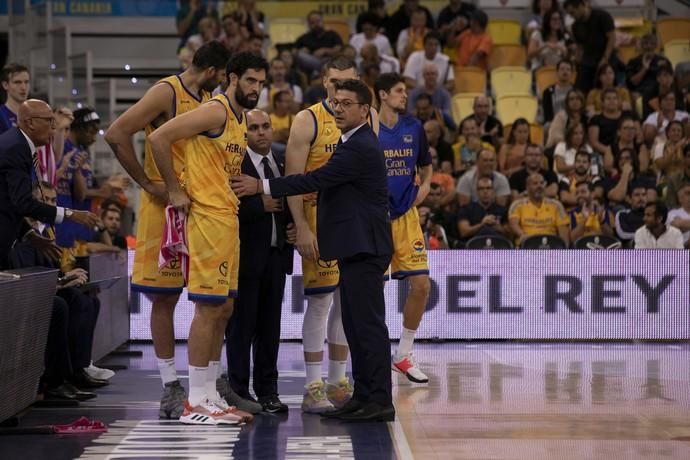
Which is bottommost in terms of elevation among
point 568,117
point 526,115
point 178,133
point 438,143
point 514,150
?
point 178,133

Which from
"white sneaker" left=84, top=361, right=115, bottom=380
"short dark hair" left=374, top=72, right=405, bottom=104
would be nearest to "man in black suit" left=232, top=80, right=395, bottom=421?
"short dark hair" left=374, top=72, right=405, bottom=104

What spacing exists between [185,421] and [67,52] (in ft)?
34.9

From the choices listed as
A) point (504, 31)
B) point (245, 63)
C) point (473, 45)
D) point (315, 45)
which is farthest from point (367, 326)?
point (504, 31)

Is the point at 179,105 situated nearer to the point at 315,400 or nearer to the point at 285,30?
the point at 315,400

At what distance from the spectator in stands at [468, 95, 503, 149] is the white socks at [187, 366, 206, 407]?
903 centimetres

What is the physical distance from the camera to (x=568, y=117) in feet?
52.0

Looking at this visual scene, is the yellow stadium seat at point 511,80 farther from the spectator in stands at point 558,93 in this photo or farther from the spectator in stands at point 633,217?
the spectator in stands at point 633,217

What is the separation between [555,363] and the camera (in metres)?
10.3

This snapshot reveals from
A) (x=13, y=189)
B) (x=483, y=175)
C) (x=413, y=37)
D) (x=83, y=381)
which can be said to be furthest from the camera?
(x=413, y=37)

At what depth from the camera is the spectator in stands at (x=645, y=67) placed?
55.8 ft

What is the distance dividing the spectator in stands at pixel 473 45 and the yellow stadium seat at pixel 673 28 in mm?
2730

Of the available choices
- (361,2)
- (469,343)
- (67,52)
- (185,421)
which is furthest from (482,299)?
(361,2)

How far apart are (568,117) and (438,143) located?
2.05m

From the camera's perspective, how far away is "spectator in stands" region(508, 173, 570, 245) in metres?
13.2
